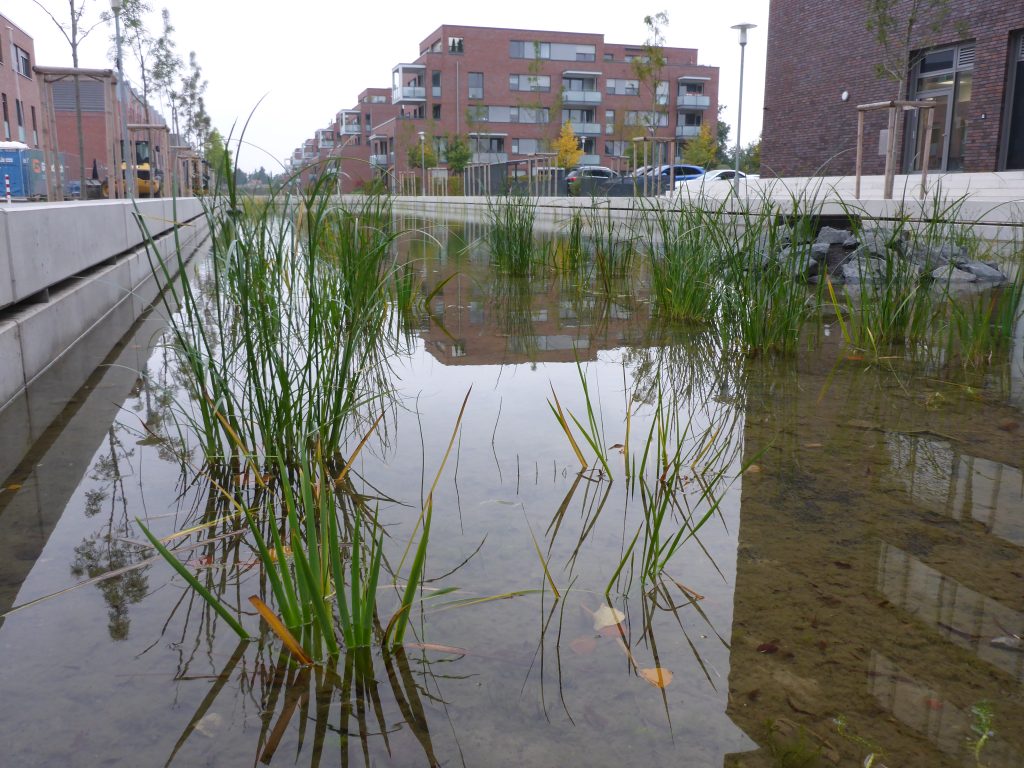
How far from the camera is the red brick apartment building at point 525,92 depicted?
172 ft

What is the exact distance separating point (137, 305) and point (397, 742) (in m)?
4.48

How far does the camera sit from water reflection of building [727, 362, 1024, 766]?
116 centimetres

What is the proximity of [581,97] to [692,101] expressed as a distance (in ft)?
24.4

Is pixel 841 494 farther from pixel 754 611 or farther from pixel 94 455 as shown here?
pixel 94 455

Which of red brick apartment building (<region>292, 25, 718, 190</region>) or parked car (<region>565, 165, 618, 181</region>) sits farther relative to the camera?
red brick apartment building (<region>292, 25, 718, 190</region>)

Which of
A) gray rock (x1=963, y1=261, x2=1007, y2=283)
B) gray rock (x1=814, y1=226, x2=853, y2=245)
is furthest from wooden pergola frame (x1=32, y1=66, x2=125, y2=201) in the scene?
gray rock (x1=963, y1=261, x2=1007, y2=283)

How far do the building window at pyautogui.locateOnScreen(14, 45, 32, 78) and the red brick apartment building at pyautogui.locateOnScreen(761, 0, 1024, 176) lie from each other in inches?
968

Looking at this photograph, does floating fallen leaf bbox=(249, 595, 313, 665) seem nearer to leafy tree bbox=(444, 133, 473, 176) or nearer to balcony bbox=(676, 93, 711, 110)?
leafy tree bbox=(444, 133, 473, 176)

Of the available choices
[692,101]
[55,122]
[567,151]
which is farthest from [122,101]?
[692,101]

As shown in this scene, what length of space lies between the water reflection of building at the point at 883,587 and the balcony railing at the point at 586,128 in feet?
181

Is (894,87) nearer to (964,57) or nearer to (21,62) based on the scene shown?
(964,57)

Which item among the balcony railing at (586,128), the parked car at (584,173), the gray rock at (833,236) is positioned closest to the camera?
the gray rock at (833,236)

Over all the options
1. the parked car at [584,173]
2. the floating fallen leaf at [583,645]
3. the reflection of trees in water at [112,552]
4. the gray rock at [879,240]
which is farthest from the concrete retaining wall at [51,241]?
the parked car at [584,173]

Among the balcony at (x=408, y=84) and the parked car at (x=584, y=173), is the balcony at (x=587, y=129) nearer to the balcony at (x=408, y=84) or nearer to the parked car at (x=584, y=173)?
the balcony at (x=408, y=84)
